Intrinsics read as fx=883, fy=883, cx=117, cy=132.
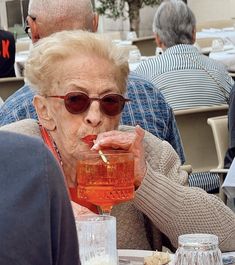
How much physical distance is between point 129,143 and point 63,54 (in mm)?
411

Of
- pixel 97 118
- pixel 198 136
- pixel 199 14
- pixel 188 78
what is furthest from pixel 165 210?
pixel 199 14

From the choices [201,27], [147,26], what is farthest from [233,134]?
[147,26]

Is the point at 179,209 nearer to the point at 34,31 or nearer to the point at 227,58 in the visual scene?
the point at 34,31

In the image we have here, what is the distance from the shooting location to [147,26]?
19938 millimetres

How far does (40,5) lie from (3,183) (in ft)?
10.0

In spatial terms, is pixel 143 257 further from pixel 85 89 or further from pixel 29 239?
pixel 29 239

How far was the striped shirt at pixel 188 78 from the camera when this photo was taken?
5707mm

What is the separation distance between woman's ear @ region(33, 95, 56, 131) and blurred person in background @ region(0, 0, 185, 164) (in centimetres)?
94

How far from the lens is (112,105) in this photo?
9.07 feet

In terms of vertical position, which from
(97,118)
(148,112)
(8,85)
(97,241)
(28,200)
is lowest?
(8,85)

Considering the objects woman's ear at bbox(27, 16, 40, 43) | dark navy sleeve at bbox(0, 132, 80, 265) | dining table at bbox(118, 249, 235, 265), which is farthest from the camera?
woman's ear at bbox(27, 16, 40, 43)

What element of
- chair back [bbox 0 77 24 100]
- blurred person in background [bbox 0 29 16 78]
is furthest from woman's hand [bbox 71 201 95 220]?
blurred person in background [bbox 0 29 16 78]

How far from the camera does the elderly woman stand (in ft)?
8.89

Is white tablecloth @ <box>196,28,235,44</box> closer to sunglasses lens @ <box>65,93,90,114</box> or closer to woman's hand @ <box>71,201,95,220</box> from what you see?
sunglasses lens @ <box>65,93,90,114</box>
